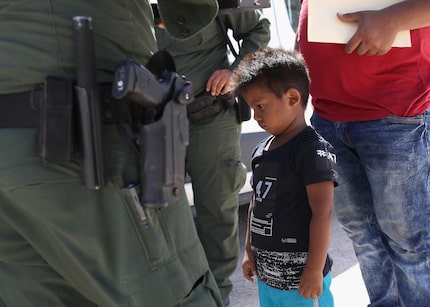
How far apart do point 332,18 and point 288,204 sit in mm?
638

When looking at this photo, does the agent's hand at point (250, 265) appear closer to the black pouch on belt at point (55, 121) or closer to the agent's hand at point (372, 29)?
the agent's hand at point (372, 29)

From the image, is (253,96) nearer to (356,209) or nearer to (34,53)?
(356,209)

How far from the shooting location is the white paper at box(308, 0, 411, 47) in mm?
2004

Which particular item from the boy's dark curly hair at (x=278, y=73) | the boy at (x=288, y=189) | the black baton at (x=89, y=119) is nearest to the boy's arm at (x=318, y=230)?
the boy at (x=288, y=189)

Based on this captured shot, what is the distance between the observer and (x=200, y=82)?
286 centimetres

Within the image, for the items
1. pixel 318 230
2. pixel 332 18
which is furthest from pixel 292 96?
pixel 318 230

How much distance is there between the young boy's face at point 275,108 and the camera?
2.12 m

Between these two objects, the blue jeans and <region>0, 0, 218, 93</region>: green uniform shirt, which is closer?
<region>0, 0, 218, 93</region>: green uniform shirt

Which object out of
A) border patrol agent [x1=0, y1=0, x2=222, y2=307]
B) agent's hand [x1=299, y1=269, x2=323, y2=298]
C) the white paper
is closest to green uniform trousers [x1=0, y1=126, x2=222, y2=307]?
border patrol agent [x1=0, y1=0, x2=222, y2=307]

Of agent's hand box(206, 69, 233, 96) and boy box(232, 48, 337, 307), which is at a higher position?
agent's hand box(206, 69, 233, 96)

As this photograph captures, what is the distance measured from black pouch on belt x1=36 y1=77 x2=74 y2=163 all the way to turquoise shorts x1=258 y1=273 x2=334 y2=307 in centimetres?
104

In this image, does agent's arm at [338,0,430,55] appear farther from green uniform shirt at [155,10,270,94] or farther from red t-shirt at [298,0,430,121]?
green uniform shirt at [155,10,270,94]

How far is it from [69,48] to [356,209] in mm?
1397

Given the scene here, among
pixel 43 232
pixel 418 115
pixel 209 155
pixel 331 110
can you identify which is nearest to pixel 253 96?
pixel 331 110
